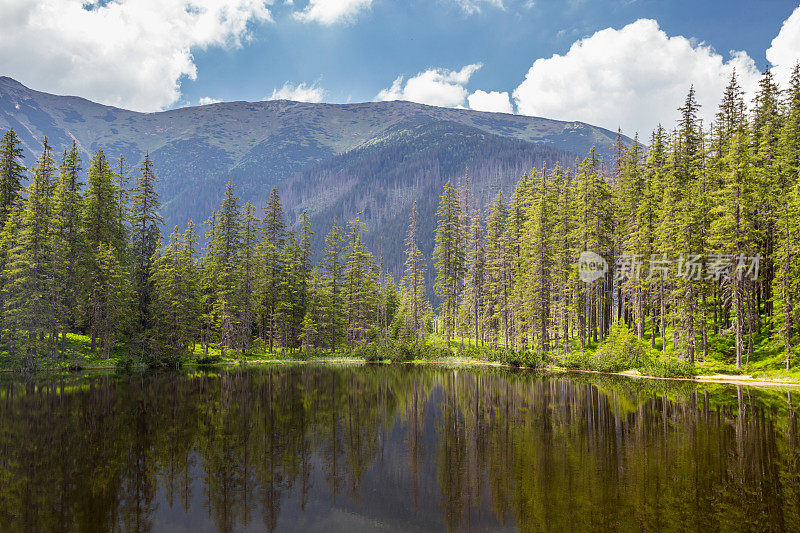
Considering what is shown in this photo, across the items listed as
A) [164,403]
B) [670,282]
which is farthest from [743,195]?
[164,403]

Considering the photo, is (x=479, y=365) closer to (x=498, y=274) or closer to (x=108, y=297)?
(x=498, y=274)

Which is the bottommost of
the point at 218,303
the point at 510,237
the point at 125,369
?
the point at 125,369

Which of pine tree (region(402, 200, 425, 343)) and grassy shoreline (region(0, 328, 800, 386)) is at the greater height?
pine tree (region(402, 200, 425, 343))

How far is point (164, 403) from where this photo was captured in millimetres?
24031

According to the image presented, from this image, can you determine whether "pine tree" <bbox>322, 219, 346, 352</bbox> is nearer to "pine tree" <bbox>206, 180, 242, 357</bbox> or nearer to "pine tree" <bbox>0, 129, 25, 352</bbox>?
"pine tree" <bbox>206, 180, 242, 357</bbox>

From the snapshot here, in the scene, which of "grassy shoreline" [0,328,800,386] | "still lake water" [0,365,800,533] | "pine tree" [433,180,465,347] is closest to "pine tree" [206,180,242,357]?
"grassy shoreline" [0,328,800,386]

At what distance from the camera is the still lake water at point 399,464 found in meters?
9.59

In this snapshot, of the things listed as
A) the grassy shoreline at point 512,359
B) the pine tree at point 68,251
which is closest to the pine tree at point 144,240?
the grassy shoreline at point 512,359

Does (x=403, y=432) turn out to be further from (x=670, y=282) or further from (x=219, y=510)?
(x=670, y=282)

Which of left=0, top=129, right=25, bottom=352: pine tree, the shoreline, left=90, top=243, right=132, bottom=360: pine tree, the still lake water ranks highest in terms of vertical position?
left=0, top=129, right=25, bottom=352: pine tree

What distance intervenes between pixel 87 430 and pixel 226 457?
290 inches

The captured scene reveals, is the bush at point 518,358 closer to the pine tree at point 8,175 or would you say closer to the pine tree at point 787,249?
the pine tree at point 787,249

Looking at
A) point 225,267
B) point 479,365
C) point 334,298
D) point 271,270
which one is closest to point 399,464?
point 479,365

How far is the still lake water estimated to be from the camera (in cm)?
959
